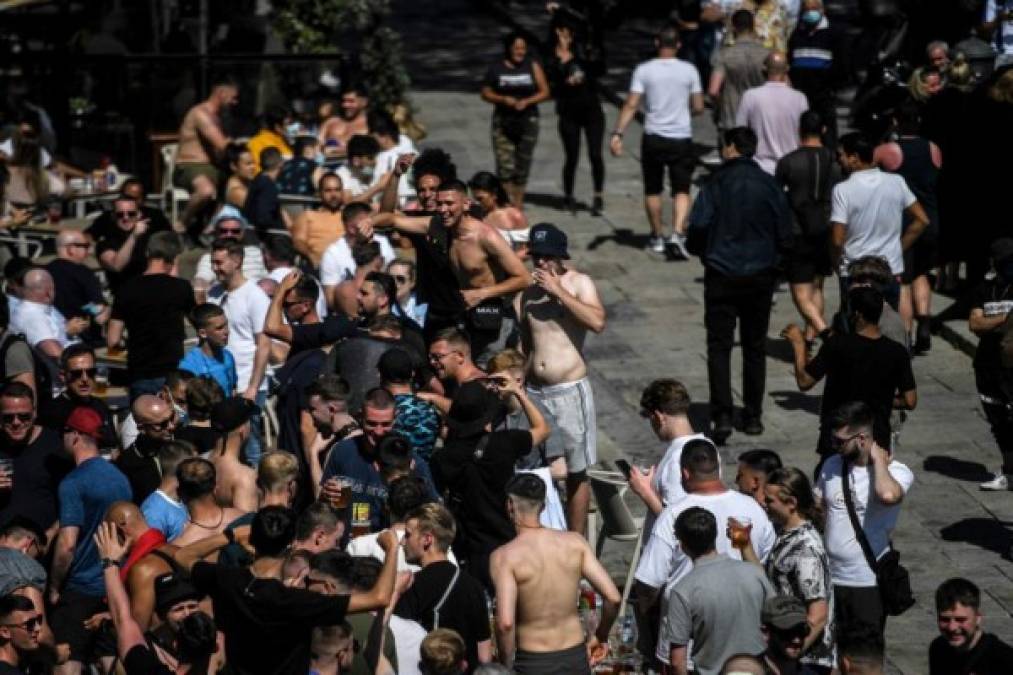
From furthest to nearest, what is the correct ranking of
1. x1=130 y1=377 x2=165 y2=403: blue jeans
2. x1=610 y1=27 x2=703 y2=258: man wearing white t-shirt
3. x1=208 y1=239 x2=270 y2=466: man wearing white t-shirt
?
1. x1=610 y1=27 x2=703 y2=258: man wearing white t-shirt
2. x1=130 y1=377 x2=165 y2=403: blue jeans
3. x1=208 y1=239 x2=270 y2=466: man wearing white t-shirt

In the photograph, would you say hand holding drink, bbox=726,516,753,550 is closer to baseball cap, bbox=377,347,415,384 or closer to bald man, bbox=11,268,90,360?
baseball cap, bbox=377,347,415,384

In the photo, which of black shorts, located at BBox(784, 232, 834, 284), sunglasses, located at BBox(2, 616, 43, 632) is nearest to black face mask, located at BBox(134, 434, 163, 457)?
sunglasses, located at BBox(2, 616, 43, 632)

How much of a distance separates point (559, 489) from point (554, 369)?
0.71 meters

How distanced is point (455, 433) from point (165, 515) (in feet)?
5.13

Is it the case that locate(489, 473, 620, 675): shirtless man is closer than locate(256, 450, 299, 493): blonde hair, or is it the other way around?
locate(489, 473, 620, 675): shirtless man

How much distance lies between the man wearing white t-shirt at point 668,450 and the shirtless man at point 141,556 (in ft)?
7.68

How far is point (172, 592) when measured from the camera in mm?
9164

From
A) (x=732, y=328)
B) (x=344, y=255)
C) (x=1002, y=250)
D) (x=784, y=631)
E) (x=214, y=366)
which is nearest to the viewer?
(x=784, y=631)

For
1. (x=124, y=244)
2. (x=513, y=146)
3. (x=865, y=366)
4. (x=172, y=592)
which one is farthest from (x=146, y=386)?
(x=513, y=146)

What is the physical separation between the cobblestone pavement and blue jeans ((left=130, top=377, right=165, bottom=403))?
3074 millimetres

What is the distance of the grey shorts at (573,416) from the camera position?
11984 millimetres

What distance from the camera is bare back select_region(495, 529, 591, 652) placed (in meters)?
9.42

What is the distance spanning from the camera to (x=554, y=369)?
12.1 meters

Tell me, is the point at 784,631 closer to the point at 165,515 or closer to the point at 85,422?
the point at 165,515
